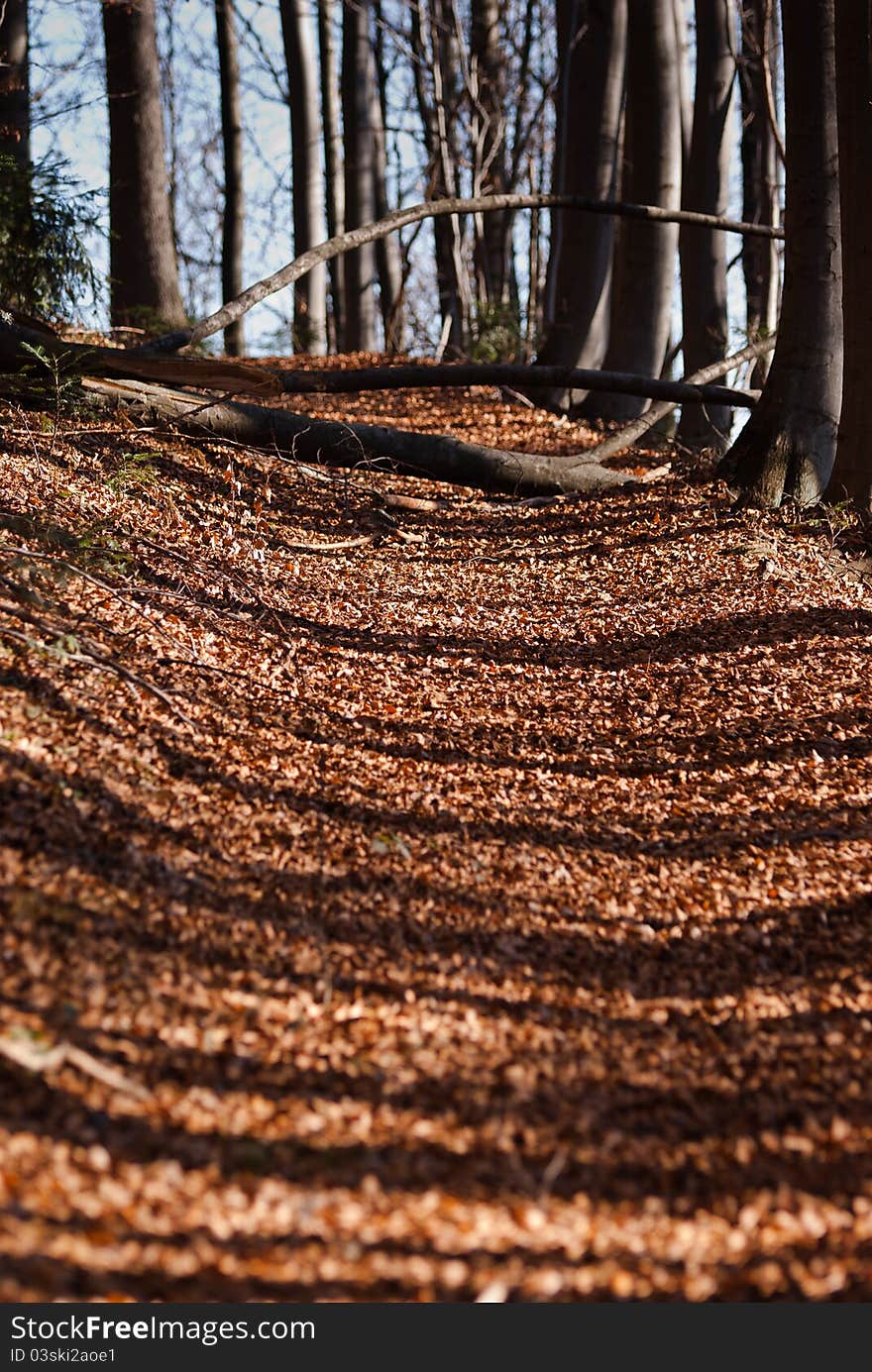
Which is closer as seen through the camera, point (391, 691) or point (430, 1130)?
point (430, 1130)

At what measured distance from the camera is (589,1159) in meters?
2.70

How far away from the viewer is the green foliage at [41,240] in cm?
803

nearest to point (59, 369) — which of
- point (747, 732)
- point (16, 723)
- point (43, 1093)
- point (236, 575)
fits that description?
point (236, 575)

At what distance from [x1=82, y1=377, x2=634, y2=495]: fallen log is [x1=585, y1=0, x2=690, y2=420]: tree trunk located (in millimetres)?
2611

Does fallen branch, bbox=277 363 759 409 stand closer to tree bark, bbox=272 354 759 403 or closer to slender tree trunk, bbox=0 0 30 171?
tree bark, bbox=272 354 759 403

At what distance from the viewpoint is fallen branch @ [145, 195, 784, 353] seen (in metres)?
7.70

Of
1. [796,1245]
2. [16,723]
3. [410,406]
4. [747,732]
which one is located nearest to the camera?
[796,1245]

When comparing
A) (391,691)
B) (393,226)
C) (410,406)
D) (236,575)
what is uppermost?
(393,226)

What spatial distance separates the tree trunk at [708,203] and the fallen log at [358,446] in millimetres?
3035

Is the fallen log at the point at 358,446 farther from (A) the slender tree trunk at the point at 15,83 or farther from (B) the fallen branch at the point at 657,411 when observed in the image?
(A) the slender tree trunk at the point at 15,83

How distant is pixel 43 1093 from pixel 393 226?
24.1ft

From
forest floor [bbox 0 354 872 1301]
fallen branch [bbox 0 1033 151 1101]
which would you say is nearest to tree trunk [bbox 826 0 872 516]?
forest floor [bbox 0 354 872 1301]

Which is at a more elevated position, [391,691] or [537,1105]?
[391,691]

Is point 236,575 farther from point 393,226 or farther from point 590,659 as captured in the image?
point 393,226
